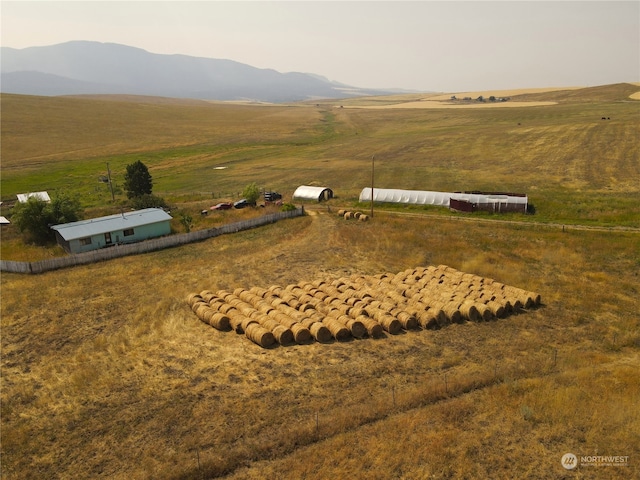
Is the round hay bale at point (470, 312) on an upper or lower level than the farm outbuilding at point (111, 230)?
lower

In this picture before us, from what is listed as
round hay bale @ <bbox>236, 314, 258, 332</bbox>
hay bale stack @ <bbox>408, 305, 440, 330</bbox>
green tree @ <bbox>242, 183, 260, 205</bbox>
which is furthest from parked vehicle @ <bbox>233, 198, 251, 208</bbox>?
hay bale stack @ <bbox>408, 305, 440, 330</bbox>

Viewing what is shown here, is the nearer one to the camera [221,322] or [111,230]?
[221,322]

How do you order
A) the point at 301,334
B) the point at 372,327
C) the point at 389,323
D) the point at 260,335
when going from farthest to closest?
the point at 389,323 → the point at 372,327 → the point at 301,334 → the point at 260,335

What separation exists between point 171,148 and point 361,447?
10275 cm

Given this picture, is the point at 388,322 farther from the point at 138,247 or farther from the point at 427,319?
the point at 138,247

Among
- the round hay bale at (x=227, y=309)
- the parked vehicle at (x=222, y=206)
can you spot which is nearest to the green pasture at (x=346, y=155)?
the parked vehicle at (x=222, y=206)

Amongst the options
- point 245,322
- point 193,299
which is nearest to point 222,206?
point 193,299

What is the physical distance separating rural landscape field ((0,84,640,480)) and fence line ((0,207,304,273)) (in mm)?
1156

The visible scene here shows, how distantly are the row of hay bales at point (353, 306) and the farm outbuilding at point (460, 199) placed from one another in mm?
21401

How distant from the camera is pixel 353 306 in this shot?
25.7 m

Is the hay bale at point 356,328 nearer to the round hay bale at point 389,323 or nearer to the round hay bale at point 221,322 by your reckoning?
the round hay bale at point 389,323

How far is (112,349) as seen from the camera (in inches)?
885

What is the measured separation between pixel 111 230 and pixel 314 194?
2490 cm

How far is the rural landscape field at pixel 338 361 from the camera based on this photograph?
14891mm
